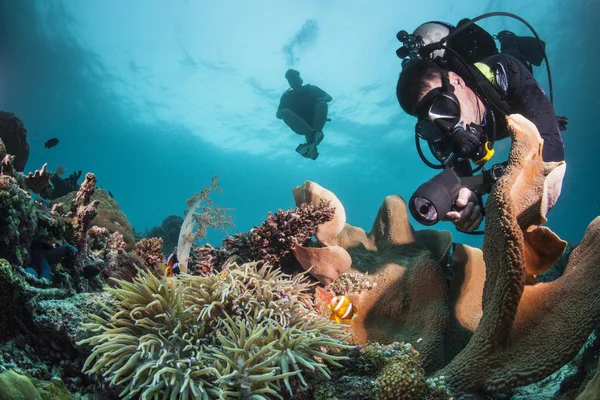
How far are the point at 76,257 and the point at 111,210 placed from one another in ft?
11.6

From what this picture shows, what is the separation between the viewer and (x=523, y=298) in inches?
83.3

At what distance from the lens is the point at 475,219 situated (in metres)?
2.72

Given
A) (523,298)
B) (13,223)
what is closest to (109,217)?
(13,223)

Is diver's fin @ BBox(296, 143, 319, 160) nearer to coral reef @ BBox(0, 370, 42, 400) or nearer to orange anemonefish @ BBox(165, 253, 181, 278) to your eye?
orange anemonefish @ BBox(165, 253, 181, 278)

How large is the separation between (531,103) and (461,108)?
66 centimetres

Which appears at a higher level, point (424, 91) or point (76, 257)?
point (424, 91)

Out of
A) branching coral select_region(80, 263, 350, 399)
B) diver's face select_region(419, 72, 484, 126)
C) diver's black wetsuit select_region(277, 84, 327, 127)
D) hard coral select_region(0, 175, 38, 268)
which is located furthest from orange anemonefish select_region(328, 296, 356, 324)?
diver's black wetsuit select_region(277, 84, 327, 127)

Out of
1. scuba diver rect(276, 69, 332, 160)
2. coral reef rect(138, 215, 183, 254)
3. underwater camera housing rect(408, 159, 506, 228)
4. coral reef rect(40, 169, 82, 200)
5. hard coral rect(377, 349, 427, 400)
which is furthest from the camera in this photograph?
scuba diver rect(276, 69, 332, 160)

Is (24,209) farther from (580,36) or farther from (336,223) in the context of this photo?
(580,36)

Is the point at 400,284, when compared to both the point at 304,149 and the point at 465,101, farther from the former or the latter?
the point at 304,149

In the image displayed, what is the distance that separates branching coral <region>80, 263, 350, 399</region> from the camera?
1.72 meters

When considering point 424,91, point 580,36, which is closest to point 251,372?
point 424,91

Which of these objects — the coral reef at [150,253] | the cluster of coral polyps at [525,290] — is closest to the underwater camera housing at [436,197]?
the cluster of coral polyps at [525,290]

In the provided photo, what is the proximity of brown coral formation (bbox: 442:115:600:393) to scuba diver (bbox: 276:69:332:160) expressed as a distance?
12.9 m
